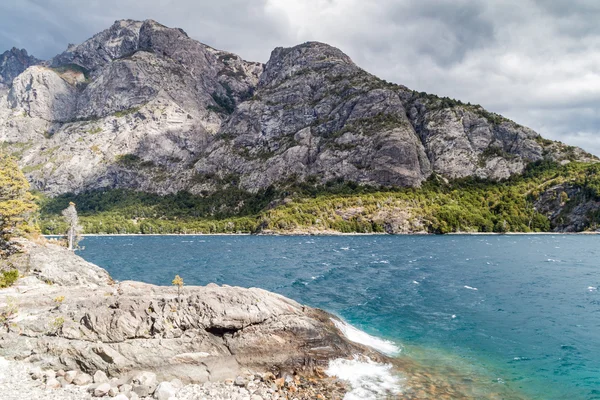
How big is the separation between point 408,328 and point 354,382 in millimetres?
16550

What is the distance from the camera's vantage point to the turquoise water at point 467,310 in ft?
79.3

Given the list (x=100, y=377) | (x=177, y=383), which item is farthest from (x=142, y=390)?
Answer: (x=100, y=377)

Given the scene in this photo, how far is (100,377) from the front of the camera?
1945 centimetres

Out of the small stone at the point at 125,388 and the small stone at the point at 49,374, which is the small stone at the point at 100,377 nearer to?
the small stone at the point at 125,388

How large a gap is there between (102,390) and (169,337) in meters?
4.60

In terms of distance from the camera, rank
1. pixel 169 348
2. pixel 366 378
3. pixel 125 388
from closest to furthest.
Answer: pixel 125 388, pixel 169 348, pixel 366 378

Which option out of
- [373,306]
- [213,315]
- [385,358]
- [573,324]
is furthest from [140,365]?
[573,324]

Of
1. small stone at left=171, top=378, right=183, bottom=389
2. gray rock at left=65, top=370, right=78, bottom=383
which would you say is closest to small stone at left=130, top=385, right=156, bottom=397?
small stone at left=171, top=378, right=183, bottom=389

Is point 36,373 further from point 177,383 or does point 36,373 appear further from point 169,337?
point 177,383

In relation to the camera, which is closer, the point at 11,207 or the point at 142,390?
the point at 142,390

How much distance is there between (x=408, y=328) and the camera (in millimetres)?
36219

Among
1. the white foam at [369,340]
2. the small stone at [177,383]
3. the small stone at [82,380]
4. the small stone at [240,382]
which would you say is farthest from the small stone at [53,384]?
the white foam at [369,340]

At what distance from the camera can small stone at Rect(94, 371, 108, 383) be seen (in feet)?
63.2

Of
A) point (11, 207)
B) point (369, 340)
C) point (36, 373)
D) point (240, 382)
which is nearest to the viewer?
point (36, 373)
